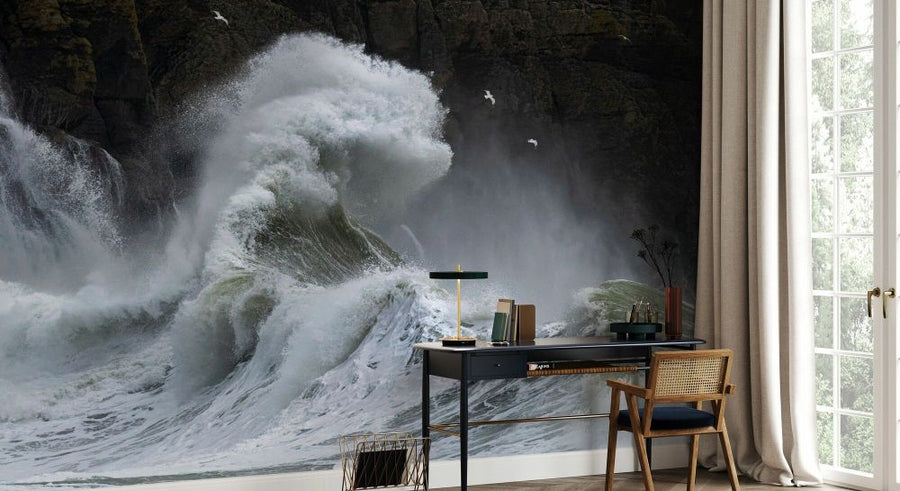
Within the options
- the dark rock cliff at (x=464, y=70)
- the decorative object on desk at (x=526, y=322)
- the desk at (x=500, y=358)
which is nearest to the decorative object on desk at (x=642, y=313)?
the desk at (x=500, y=358)

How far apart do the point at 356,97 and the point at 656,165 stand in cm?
188

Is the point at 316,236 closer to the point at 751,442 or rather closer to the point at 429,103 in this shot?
the point at 429,103

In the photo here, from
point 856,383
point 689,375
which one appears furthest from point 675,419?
point 856,383

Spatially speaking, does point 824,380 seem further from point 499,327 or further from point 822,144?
point 499,327

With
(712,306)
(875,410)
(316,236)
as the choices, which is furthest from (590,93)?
(875,410)

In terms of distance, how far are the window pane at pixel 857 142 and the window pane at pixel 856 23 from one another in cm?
37

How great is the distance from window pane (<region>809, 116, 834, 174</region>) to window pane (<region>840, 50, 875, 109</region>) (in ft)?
0.49

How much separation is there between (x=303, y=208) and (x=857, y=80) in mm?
2884

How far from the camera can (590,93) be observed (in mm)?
5836

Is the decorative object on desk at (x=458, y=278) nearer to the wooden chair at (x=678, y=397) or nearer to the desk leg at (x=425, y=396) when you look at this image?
the desk leg at (x=425, y=396)

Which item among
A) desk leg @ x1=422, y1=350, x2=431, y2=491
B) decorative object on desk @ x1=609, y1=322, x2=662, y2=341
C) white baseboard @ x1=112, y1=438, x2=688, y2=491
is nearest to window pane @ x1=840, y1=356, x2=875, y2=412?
decorative object on desk @ x1=609, y1=322, x2=662, y2=341

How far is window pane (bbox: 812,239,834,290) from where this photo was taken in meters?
5.33

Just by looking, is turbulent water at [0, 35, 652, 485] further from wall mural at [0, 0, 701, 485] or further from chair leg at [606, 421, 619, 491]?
chair leg at [606, 421, 619, 491]

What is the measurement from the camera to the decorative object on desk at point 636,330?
213 inches
